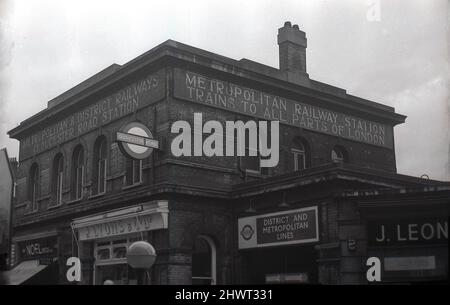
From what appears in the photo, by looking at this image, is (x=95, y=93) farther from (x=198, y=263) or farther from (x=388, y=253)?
(x=388, y=253)

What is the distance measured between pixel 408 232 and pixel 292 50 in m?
11.5

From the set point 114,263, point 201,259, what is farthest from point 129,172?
point 201,259

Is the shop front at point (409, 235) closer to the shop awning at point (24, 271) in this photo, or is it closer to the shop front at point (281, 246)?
the shop front at point (281, 246)

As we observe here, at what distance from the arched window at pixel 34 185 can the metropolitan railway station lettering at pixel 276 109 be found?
11.1 metres

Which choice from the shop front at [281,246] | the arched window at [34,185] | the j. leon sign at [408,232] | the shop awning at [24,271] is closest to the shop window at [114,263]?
the shop awning at [24,271]

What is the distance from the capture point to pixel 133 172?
23.6m

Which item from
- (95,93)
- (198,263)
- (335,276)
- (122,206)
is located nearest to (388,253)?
(335,276)

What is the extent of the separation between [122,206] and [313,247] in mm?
6976

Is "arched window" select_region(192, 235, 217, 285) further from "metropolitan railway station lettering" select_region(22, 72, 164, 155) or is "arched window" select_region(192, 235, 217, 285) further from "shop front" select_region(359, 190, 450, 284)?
"shop front" select_region(359, 190, 450, 284)

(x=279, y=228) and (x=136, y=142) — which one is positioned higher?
(x=136, y=142)

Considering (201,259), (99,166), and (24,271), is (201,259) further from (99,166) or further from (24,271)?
(24,271)

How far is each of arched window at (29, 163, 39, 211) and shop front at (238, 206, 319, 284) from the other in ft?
39.8

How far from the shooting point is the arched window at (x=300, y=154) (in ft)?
84.3
